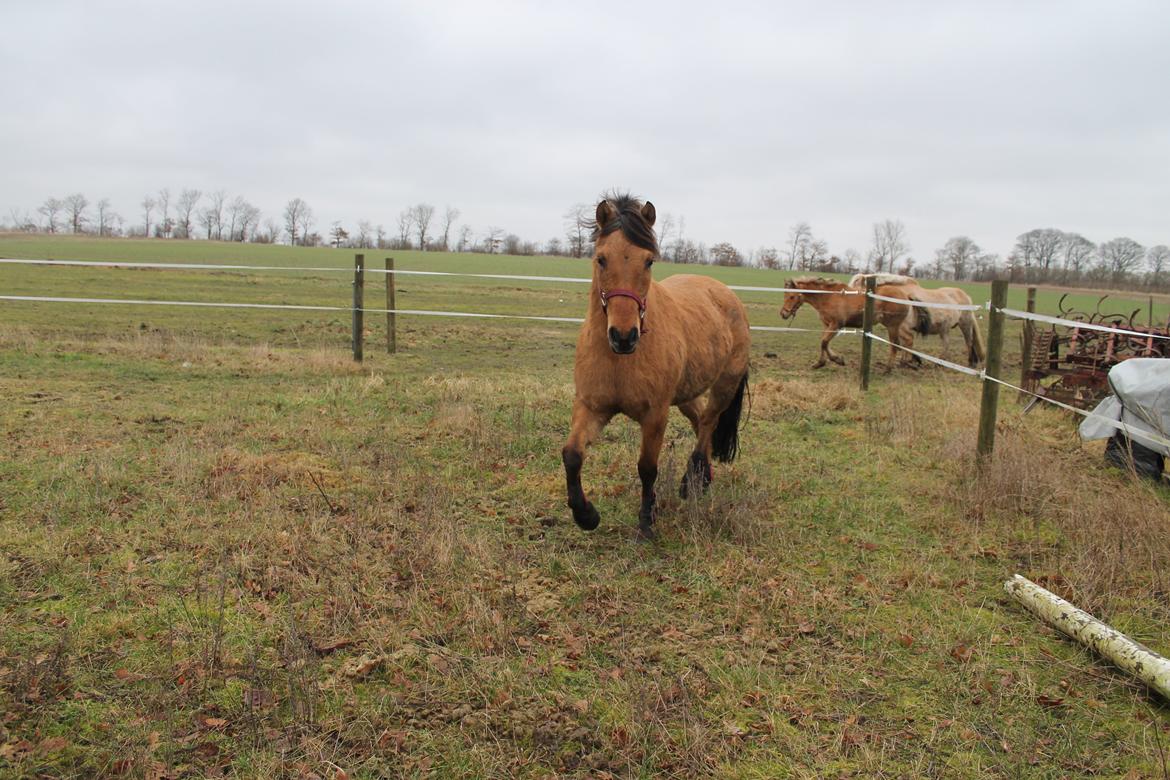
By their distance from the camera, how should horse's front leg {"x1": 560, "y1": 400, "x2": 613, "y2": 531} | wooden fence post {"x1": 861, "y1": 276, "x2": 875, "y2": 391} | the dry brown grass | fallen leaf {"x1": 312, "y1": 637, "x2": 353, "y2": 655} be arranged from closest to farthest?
fallen leaf {"x1": 312, "y1": 637, "x2": 353, "y2": 655}, the dry brown grass, horse's front leg {"x1": 560, "y1": 400, "x2": 613, "y2": 531}, wooden fence post {"x1": 861, "y1": 276, "x2": 875, "y2": 391}

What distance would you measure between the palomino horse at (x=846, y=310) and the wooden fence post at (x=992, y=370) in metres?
7.34

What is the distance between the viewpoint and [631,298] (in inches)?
163

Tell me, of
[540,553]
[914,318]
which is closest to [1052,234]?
[914,318]

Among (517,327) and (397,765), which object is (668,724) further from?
(517,327)

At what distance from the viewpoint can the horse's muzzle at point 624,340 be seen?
4.03 m

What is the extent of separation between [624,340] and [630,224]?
79 centimetres

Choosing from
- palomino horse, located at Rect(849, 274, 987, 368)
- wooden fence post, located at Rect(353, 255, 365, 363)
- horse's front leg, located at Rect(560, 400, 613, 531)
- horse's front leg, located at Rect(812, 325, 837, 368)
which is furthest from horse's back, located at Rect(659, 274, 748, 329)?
palomino horse, located at Rect(849, 274, 987, 368)

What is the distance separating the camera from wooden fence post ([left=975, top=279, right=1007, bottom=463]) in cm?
574

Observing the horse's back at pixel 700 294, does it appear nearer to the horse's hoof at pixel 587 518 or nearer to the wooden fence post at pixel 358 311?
the horse's hoof at pixel 587 518

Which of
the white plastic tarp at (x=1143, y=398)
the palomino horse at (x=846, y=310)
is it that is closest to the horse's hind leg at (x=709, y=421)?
the white plastic tarp at (x=1143, y=398)

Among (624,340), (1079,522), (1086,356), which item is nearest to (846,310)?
(1086,356)

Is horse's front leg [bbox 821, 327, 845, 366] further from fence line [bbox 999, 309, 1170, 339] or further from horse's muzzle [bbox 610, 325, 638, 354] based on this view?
horse's muzzle [bbox 610, 325, 638, 354]

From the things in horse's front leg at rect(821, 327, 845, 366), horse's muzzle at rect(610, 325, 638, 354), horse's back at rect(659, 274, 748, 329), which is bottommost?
horse's front leg at rect(821, 327, 845, 366)

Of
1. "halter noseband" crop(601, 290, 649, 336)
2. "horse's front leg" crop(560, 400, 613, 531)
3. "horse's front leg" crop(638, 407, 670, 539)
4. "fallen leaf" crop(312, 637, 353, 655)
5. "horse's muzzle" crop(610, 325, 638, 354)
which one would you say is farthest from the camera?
"horse's front leg" crop(638, 407, 670, 539)
